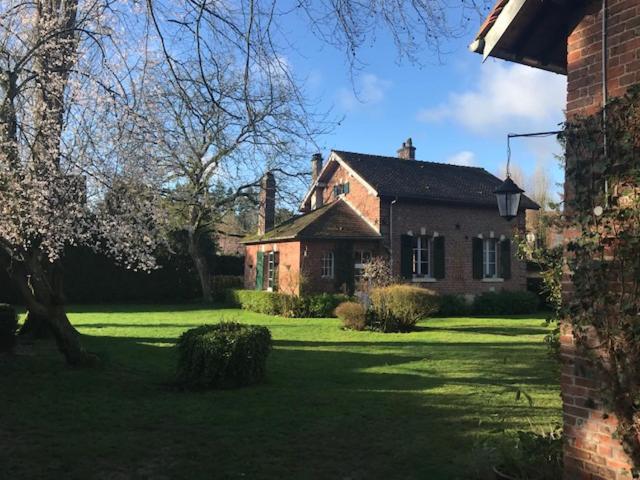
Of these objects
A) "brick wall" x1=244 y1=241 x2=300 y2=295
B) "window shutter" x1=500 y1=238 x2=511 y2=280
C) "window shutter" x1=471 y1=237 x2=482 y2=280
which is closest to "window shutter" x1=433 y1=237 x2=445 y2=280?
"window shutter" x1=471 y1=237 x2=482 y2=280

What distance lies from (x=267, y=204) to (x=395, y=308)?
525 inches

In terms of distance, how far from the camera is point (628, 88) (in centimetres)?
346

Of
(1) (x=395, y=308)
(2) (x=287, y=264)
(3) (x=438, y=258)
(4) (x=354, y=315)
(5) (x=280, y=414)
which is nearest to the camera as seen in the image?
(5) (x=280, y=414)

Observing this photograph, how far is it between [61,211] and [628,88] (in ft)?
28.4

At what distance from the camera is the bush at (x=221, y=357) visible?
796 centimetres

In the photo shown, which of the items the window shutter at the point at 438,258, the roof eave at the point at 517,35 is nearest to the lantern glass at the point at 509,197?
the roof eave at the point at 517,35

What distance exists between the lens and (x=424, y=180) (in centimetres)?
2594

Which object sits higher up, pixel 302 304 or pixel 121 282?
pixel 121 282

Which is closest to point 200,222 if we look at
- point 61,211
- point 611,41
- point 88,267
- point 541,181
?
point 88,267

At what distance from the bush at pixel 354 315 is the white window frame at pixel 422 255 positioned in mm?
8149

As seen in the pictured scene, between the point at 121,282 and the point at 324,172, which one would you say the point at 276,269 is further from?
the point at 121,282

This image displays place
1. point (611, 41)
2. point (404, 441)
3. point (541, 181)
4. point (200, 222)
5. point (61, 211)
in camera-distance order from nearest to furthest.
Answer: point (611, 41), point (404, 441), point (61, 211), point (200, 222), point (541, 181)

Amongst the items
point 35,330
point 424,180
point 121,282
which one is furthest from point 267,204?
point 35,330

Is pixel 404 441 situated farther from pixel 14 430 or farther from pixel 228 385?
pixel 14 430
